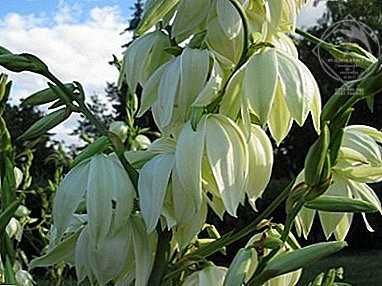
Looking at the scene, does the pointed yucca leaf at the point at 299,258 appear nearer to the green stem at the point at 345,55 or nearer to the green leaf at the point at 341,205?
the green leaf at the point at 341,205

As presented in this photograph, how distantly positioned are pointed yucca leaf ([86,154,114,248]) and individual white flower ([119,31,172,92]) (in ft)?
0.27

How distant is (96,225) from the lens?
0.49m

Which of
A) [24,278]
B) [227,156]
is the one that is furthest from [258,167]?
[24,278]

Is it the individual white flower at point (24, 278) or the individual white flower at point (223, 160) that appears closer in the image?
the individual white flower at point (223, 160)

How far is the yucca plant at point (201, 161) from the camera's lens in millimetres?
480

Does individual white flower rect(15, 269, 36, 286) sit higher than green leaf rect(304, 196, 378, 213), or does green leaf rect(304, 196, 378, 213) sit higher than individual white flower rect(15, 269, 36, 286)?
green leaf rect(304, 196, 378, 213)

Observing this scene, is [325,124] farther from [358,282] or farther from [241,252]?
[358,282]

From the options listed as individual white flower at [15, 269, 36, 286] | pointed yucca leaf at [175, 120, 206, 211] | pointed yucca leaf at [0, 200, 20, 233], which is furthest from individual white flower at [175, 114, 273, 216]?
individual white flower at [15, 269, 36, 286]

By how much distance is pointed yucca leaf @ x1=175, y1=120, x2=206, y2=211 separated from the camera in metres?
0.47

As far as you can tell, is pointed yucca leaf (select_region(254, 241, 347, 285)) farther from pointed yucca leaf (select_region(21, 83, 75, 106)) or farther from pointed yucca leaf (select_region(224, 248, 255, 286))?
pointed yucca leaf (select_region(21, 83, 75, 106))

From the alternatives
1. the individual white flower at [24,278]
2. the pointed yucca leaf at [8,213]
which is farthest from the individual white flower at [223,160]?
the individual white flower at [24,278]

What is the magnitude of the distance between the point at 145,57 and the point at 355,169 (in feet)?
0.52

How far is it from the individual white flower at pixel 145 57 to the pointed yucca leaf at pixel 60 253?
0.11 m

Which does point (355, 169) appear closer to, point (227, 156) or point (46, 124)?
point (227, 156)
